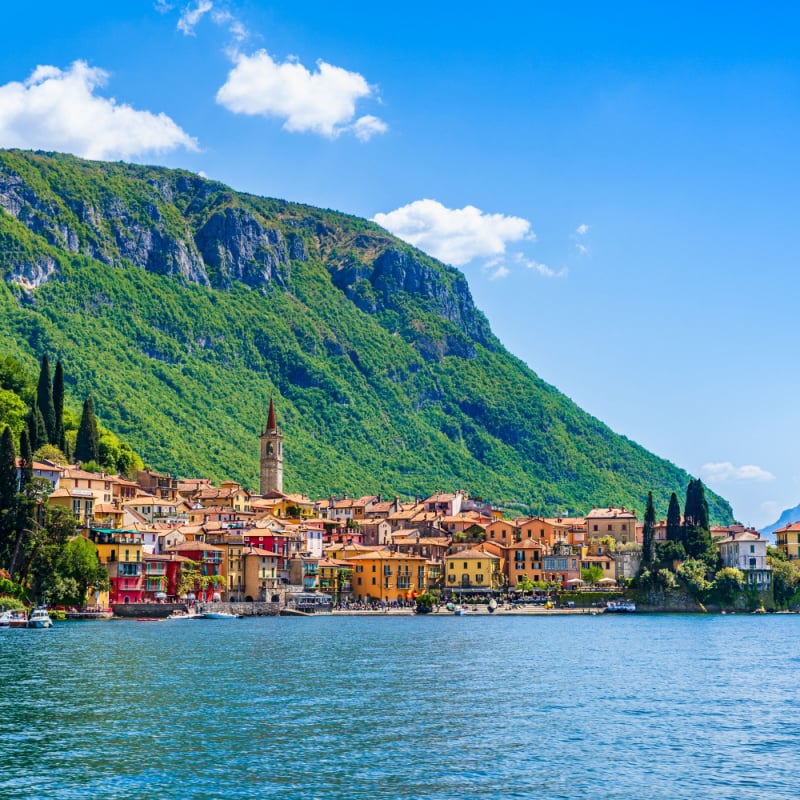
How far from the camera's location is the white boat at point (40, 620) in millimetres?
88438

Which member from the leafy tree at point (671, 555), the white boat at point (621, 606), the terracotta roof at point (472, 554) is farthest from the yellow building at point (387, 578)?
the leafy tree at point (671, 555)

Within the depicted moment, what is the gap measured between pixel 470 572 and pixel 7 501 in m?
55.5

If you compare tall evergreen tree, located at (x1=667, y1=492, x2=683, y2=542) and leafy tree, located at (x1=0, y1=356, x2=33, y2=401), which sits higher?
leafy tree, located at (x1=0, y1=356, x2=33, y2=401)

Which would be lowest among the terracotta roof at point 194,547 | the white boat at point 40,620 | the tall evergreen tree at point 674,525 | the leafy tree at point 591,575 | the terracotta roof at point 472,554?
the white boat at point 40,620

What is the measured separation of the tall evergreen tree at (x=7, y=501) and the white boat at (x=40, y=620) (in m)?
6.94

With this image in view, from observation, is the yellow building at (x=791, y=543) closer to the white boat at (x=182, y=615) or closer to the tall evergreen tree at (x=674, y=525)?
the tall evergreen tree at (x=674, y=525)

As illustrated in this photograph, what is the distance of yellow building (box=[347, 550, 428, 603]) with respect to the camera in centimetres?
13438

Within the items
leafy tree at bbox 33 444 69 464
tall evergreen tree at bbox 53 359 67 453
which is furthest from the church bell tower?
leafy tree at bbox 33 444 69 464

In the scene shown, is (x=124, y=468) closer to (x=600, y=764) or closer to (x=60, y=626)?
(x=60, y=626)

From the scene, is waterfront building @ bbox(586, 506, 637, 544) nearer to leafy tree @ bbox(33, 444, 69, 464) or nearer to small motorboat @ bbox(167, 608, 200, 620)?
small motorboat @ bbox(167, 608, 200, 620)

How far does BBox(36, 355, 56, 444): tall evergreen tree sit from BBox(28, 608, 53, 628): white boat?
42.4 meters

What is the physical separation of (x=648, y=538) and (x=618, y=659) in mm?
65703

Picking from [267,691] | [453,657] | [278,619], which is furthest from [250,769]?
[278,619]

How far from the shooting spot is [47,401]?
131000 mm
